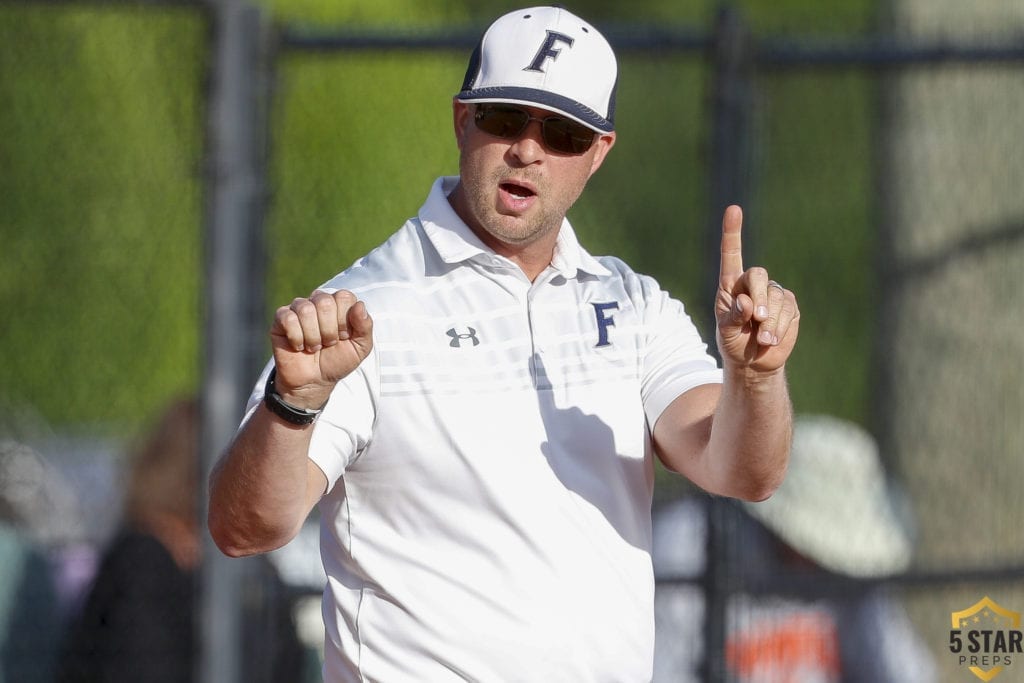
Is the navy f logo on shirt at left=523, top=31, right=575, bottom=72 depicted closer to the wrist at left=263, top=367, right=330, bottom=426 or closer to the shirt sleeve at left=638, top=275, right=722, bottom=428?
the shirt sleeve at left=638, top=275, right=722, bottom=428

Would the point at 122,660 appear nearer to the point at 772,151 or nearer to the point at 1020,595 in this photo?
the point at 1020,595

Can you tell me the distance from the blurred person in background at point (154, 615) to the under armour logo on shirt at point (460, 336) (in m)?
2.16

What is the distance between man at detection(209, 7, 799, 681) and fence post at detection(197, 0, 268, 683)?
1.86m

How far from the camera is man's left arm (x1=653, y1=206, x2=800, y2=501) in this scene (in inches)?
94.2

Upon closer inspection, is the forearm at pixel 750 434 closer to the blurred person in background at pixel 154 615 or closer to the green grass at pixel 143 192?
the green grass at pixel 143 192

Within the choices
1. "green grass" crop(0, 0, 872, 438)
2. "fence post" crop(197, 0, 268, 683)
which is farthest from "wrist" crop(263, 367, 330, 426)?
"green grass" crop(0, 0, 872, 438)

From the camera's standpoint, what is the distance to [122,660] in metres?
4.49

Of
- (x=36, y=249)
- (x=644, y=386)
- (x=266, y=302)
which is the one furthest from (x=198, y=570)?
(x=644, y=386)

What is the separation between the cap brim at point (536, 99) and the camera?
101 inches

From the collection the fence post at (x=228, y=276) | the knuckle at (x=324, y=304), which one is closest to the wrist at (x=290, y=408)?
the knuckle at (x=324, y=304)

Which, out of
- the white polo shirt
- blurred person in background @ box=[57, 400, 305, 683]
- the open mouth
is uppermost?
the open mouth

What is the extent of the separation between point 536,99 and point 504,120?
8 cm

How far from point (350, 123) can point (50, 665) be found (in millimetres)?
3036

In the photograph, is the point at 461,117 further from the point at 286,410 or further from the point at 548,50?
the point at 286,410
